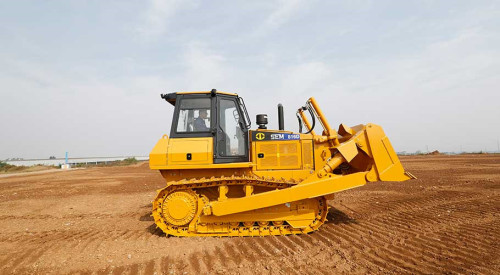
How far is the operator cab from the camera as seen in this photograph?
6082mm

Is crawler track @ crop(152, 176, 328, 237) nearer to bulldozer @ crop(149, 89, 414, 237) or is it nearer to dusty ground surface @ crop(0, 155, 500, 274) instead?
bulldozer @ crop(149, 89, 414, 237)

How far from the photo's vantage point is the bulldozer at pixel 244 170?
5734 mm

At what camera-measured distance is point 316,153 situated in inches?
251

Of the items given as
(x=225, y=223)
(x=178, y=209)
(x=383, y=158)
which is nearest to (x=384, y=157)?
(x=383, y=158)

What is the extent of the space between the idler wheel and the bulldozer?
0.02 m

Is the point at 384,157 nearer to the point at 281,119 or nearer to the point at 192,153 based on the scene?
the point at 281,119

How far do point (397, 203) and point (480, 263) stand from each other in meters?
4.45

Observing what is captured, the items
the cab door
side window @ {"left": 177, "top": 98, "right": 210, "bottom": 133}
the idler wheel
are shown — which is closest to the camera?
the idler wheel

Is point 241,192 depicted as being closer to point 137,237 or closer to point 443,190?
point 137,237

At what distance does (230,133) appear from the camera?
20.3 ft

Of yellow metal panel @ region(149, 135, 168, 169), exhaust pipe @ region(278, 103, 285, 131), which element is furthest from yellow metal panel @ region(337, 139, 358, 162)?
yellow metal panel @ region(149, 135, 168, 169)

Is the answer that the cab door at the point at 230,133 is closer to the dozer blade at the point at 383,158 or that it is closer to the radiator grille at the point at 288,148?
the radiator grille at the point at 288,148

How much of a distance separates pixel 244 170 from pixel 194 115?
1.66 metres

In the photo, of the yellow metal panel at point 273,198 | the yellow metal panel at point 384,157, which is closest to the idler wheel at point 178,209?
the yellow metal panel at point 273,198
